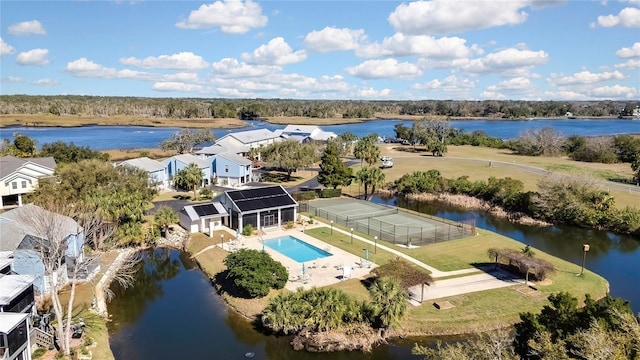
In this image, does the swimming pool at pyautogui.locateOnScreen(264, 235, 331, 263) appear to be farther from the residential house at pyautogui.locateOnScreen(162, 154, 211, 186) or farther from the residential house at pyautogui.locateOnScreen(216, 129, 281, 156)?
the residential house at pyautogui.locateOnScreen(216, 129, 281, 156)

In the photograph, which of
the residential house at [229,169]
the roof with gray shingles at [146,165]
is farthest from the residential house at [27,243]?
the residential house at [229,169]

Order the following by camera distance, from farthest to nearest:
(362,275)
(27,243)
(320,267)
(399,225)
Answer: (399,225) < (320,267) < (362,275) < (27,243)

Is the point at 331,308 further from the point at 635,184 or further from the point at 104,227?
the point at 635,184

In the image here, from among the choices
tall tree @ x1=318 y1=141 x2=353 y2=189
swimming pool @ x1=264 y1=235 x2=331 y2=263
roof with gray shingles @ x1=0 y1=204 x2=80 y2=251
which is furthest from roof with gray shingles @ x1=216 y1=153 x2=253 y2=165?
roof with gray shingles @ x1=0 y1=204 x2=80 y2=251

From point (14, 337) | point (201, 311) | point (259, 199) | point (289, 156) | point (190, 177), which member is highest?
point (289, 156)

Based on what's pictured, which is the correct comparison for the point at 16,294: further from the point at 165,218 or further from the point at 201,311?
the point at 165,218

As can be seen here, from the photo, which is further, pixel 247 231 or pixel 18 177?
pixel 18 177

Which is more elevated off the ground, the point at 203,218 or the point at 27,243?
the point at 27,243

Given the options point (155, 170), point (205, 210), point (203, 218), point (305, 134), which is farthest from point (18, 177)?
point (305, 134)
